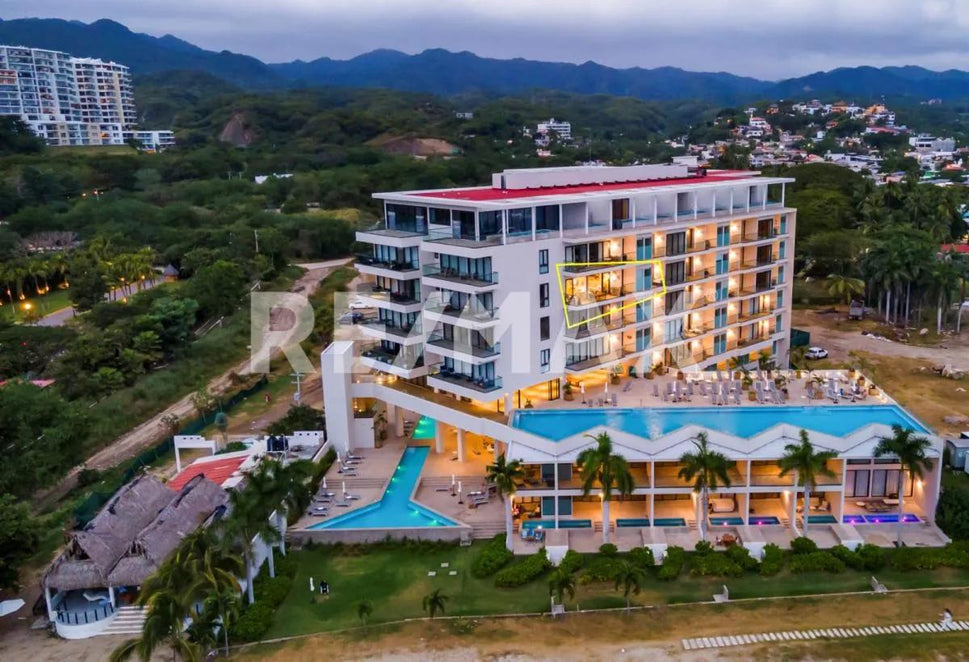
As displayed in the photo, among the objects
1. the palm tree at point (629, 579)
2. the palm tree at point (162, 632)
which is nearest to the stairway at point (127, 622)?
the palm tree at point (162, 632)

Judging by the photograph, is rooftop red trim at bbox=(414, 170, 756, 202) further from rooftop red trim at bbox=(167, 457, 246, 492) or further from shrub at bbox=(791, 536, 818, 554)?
shrub at bbox=(791, 536, 818, 554)

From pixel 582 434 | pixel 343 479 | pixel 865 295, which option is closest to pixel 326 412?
pixel 343 479

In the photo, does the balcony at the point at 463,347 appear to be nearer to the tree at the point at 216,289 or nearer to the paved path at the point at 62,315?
the tree at the point at 216,289

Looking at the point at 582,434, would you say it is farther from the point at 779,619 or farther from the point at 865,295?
the point at 865,295

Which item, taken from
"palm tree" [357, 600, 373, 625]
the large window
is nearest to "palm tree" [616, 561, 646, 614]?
"palm tree" [357, 600, 373, 625]

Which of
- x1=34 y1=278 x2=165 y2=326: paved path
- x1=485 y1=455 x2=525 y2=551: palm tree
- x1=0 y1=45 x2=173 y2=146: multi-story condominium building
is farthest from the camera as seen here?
x1=0 y1=45 x2=173 y2=146: multi-story condominium building

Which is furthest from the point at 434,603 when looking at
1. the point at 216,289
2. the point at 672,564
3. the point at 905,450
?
the point at 216,289
